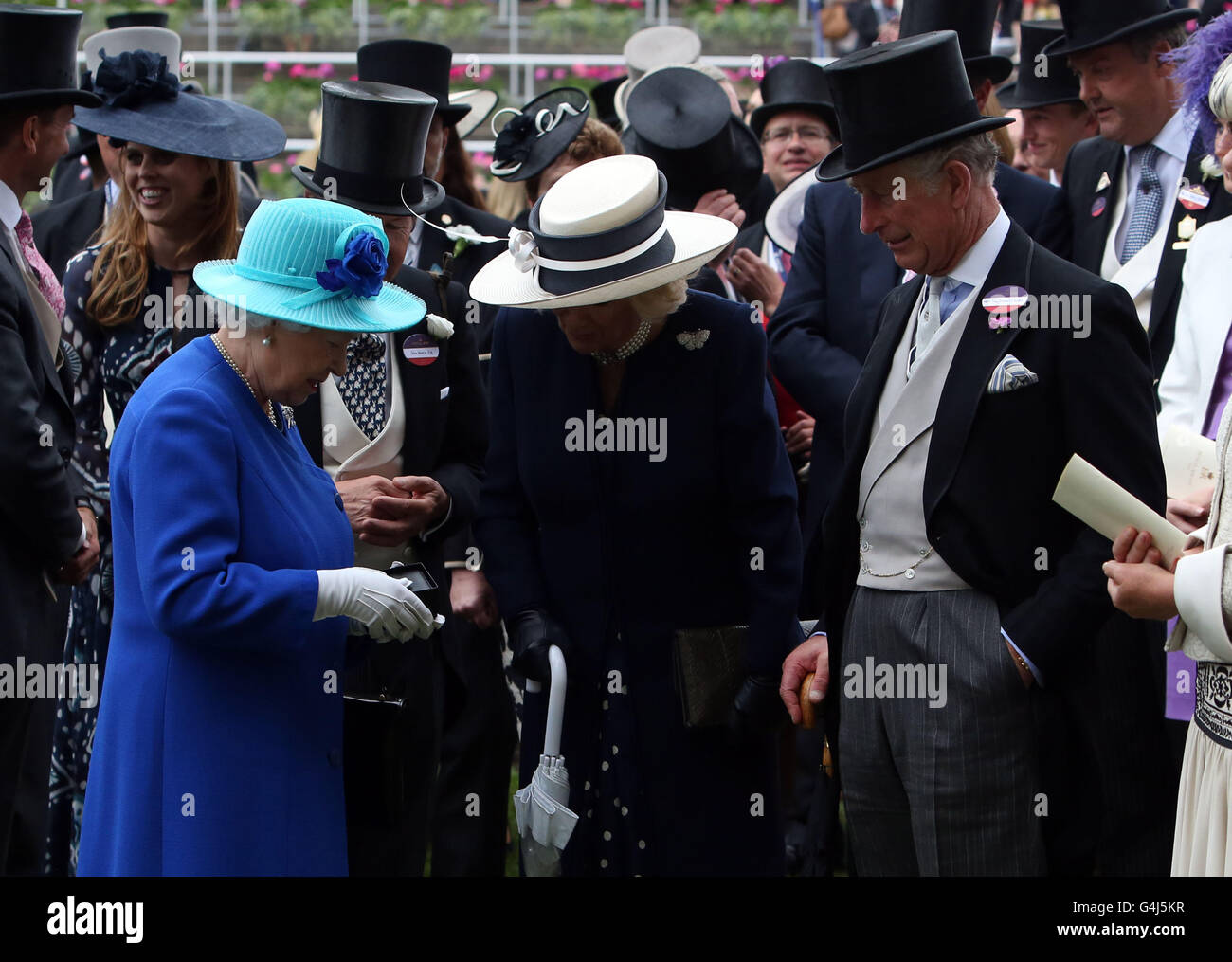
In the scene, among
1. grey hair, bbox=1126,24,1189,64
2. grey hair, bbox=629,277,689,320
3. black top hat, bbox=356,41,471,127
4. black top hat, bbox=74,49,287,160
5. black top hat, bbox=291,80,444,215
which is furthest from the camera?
black top hat, bbox=356,41,471,127

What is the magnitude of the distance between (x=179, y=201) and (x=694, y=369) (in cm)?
166

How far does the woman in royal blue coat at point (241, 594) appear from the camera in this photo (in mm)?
3025

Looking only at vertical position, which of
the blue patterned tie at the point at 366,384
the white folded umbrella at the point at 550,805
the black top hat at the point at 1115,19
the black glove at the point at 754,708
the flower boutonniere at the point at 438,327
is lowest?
the white folded umbrella at the point at 550,805

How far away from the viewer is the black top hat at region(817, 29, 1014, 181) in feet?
11.3

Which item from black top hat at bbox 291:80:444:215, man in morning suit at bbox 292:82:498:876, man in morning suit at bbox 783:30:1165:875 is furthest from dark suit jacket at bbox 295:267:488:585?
man in morning suit at bbox 783:30:1165:875

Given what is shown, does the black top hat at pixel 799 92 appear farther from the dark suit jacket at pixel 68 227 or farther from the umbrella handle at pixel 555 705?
the umbrella handle at pixel 555 705

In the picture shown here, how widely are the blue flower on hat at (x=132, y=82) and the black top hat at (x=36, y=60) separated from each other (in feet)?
0.73

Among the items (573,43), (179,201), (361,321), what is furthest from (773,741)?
(573,43)

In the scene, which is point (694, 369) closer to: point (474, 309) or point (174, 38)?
point (474, 309)

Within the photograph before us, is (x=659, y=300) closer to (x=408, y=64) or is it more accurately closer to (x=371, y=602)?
(x=371, y=602)

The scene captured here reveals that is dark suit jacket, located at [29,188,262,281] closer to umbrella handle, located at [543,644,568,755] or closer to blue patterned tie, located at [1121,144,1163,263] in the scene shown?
umbrella handle, located at [543,644,568,755]

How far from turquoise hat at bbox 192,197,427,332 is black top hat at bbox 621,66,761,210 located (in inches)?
93.1

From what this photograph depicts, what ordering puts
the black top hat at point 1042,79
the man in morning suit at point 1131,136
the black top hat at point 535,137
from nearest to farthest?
the man in morning suit at point 1131,136
the black top hat at point 535,137
the black top hat at point 1042,79

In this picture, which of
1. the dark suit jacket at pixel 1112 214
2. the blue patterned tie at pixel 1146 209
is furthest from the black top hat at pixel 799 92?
the blue patterned tie at pixel 1146 209
